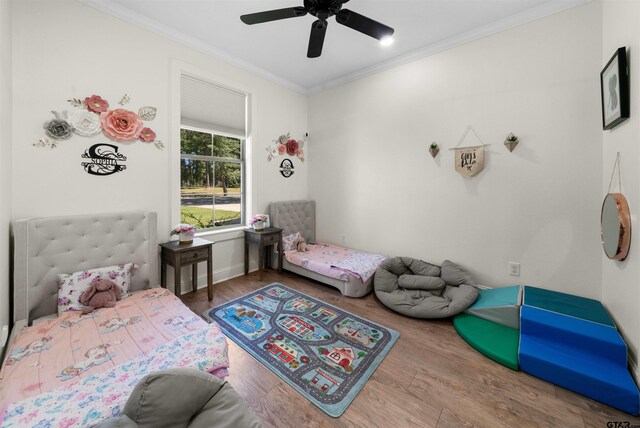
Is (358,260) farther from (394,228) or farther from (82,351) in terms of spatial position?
(82,351)

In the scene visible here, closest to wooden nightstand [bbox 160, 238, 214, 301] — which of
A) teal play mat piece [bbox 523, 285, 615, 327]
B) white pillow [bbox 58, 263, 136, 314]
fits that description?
white pillow [bbox 58, 263, 136, 314]

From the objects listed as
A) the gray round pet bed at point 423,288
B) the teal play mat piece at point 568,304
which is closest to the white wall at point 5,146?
the gray round pet bed at point 423,288

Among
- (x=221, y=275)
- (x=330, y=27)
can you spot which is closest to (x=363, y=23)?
(x=330, y=27)

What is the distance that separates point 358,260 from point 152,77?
317 cm

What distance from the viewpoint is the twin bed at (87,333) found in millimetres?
1115

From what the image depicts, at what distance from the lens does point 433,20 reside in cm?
250

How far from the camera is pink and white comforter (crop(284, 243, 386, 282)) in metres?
2.93

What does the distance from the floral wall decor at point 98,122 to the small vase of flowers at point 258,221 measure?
148 centimetres

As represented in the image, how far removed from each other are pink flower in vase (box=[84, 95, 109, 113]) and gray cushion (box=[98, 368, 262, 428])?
2.43 metres

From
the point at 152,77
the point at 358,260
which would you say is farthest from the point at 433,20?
the point at 152,77

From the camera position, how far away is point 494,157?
2.62 metres

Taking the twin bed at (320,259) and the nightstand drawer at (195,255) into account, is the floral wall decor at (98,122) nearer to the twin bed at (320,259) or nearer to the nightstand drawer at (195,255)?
the nightstand drawer at (195,255)

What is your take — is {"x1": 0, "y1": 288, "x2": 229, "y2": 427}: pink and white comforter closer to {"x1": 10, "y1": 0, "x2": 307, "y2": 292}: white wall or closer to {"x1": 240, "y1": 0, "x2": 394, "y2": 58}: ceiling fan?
{"x1": 10, "y1": 0, "x2": 307, "y2": 292}: white wall

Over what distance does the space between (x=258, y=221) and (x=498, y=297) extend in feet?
9.51
